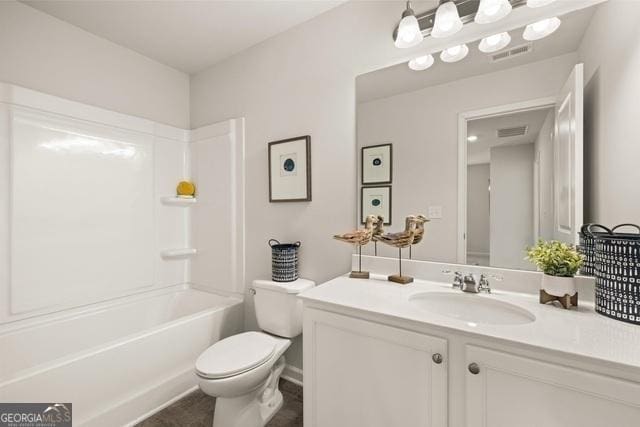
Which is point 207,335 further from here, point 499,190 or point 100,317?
point 499,190

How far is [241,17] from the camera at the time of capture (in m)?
1.88

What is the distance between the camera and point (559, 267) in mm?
1087

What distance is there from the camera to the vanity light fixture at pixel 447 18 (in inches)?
51.6

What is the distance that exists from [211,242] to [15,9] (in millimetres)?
1901

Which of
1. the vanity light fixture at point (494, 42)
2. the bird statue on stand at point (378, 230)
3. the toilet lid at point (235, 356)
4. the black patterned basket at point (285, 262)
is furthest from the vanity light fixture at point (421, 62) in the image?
the toilet lid at point (235, 356)

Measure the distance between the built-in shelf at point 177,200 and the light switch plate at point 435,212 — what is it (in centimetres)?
201

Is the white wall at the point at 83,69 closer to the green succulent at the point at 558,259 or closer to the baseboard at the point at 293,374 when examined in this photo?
the baseboard at the point at 293,374

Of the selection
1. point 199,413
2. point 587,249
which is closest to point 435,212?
point 587,249

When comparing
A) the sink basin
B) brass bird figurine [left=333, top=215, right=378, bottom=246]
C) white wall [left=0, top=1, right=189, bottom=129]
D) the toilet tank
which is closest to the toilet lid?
the toilet tank

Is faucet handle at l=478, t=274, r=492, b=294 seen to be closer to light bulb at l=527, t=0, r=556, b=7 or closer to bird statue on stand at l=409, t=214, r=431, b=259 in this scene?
bird statue on stand at l=409, t=214, r=431, b=259

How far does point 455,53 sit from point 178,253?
2.50 meters

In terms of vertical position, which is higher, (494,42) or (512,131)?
(494,42)

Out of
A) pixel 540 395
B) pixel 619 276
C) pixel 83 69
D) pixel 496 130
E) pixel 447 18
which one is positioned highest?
pixel 83 69

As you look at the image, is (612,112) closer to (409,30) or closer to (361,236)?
(409,30)
